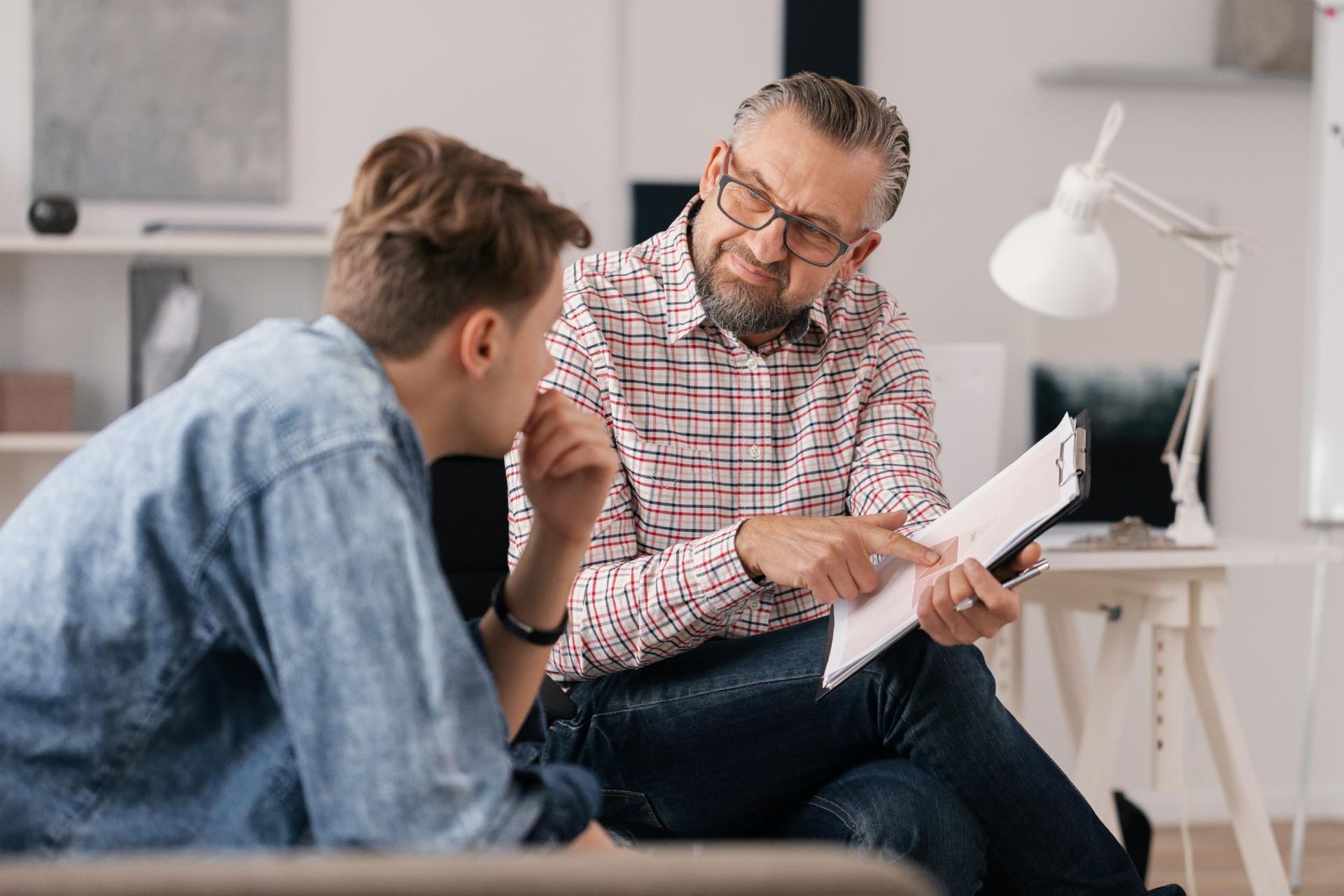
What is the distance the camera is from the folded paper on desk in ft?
3.91

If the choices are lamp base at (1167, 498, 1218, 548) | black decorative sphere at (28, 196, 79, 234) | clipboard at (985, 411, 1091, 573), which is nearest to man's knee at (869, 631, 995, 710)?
clipboard at (985, 411, 1091, 573)

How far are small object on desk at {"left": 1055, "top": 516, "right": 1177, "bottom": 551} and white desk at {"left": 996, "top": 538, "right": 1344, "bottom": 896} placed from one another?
39 millimetres

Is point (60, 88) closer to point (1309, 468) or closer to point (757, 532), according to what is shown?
point (757, 532)

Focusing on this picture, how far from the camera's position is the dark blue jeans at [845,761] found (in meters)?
1.38

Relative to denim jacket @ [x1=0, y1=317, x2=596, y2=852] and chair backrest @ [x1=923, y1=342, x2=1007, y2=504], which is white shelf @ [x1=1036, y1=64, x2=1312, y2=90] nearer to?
chair backrest @ [x1=923, y1=342, x2=1007, y2=504]

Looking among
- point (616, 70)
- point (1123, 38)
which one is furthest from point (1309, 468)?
point (616, 70)

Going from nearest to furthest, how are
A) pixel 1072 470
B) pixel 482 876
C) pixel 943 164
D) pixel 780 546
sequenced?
pixel 482 876
pixel 1072 470
pixel 780 546
pixel 943 164

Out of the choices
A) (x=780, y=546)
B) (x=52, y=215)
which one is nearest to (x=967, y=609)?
(x=780, y=546)

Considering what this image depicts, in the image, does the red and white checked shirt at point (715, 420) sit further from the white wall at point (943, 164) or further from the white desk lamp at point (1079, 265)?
the white wall at point (943, 164)

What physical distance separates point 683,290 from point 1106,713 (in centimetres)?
113

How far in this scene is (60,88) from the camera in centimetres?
306

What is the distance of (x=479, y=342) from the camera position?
0.91 m

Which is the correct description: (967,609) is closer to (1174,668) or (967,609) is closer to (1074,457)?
(1074,457)

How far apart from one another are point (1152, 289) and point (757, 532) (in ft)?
7.46
